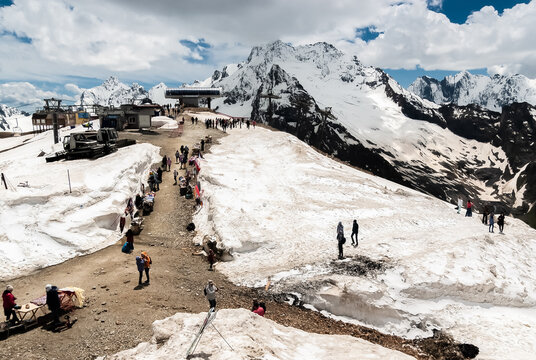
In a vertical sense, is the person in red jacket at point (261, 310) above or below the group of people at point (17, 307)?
below

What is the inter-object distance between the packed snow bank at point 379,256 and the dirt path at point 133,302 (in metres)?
1.15

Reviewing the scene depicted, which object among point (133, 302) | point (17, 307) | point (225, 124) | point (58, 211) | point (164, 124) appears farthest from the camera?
point (164, 124)

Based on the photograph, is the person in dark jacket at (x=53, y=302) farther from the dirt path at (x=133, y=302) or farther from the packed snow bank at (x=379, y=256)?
the packed snow bank at (x=379, y=256)

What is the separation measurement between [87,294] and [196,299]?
514cm

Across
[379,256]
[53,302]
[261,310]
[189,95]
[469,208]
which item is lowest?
[261,310]

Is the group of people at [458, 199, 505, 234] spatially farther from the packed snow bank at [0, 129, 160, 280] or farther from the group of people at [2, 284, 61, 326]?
the group of people at [2, 284, 61, 326]

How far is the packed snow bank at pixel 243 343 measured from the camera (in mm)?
11859

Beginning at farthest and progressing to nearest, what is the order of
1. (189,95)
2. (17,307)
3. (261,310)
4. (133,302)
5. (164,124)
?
(189,95), (164,124), (261,310), (133,302), (17,307)

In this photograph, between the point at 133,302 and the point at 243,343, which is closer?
the point at 243,343

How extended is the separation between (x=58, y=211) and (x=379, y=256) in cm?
2130

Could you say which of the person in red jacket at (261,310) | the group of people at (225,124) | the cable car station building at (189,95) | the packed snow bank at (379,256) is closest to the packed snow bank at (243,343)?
the person in red jacket at (261,310)

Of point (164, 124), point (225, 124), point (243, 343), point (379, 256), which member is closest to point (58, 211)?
point (243, 343)

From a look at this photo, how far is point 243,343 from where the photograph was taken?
12.2 m

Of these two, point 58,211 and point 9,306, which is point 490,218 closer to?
point 9,306
